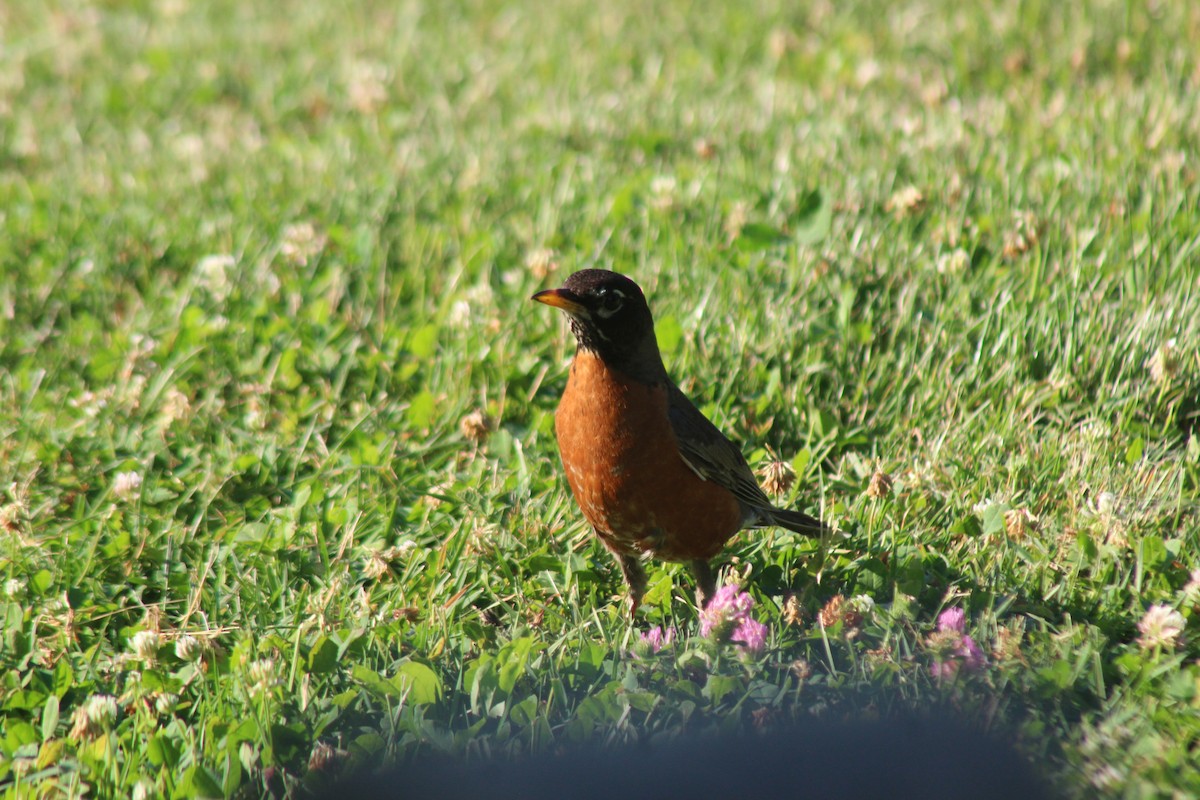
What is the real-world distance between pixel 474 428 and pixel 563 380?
0.45m

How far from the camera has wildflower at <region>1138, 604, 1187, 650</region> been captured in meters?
2.79

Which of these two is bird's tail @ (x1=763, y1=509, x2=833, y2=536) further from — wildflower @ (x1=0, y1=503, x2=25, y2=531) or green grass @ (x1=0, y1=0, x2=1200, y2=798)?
wildflower @ (x1=0, y1=503, x2=25, y2=531)

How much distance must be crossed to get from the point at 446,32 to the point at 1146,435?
547 cm

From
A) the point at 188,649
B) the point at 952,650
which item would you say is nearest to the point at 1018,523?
the point at 952,650

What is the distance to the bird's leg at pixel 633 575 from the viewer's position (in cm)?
336

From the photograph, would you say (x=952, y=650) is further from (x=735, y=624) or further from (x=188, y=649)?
(x=188, y=649)

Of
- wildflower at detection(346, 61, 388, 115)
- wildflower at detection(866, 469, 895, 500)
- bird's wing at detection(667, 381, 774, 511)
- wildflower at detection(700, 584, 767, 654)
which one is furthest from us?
wildflower at detection(346, 61, 388, 115)

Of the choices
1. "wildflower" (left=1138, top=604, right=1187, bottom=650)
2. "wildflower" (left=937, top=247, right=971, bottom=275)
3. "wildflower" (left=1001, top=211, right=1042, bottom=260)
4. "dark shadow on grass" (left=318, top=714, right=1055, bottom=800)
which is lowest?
"wildflower" (left=1138, top=604, right=1187, bottom=650)

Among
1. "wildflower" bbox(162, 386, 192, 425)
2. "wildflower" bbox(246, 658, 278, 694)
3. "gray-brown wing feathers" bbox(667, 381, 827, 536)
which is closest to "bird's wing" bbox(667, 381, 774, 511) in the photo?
"gray-brown wing feathers" bbox(667, 381, 827, 536)

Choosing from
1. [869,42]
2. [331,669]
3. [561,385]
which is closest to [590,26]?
[869,42]

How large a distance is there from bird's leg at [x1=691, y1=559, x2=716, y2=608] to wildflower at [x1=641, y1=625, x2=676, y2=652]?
0.29 metres

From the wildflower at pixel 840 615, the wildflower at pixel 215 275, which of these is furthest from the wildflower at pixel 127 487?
the wildflower at pixel 840 615

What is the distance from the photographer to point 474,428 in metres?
4.04

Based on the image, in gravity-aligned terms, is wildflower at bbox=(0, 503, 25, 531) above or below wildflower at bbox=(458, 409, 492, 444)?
below
